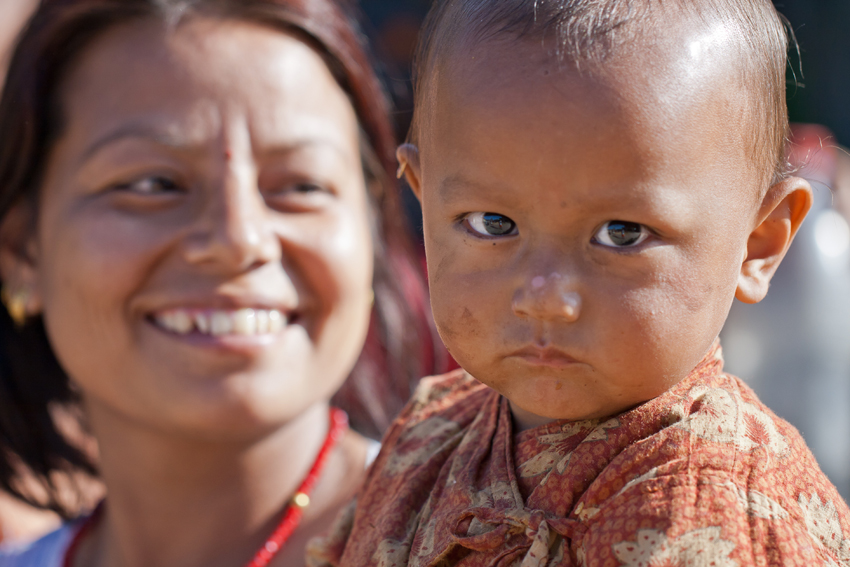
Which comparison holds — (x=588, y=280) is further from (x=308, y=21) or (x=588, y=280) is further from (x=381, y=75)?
(x=381, y=75)

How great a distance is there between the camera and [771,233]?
3.38 ft

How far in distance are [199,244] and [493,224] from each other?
957mm

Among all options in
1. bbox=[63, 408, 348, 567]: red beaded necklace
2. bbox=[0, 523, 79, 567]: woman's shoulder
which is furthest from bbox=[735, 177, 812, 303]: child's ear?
bbox=[0, 523, 79, 567]: woman's shoulder

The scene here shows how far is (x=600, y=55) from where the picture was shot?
0.86 meters

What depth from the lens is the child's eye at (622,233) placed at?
88 centimetres

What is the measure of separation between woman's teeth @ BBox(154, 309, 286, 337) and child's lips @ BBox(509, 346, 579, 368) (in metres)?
1.01

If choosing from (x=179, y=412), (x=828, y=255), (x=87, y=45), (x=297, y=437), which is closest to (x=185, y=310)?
(x=179, y=412)

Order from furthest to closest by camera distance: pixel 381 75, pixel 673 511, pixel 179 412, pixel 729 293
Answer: pixel 381 75 → pixel 179 412 → pixel 729 293 → pixel 673 511

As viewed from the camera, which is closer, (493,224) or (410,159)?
(493,224)

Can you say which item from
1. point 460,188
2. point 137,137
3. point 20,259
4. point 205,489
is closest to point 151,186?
point 137,137

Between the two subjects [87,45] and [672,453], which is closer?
[672,453]

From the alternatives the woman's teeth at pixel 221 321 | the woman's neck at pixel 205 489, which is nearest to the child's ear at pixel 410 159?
the woman's teeth at pixel 221 321

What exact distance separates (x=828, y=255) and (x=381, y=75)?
172cm

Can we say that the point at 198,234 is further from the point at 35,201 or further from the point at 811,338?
the point at 811,338
